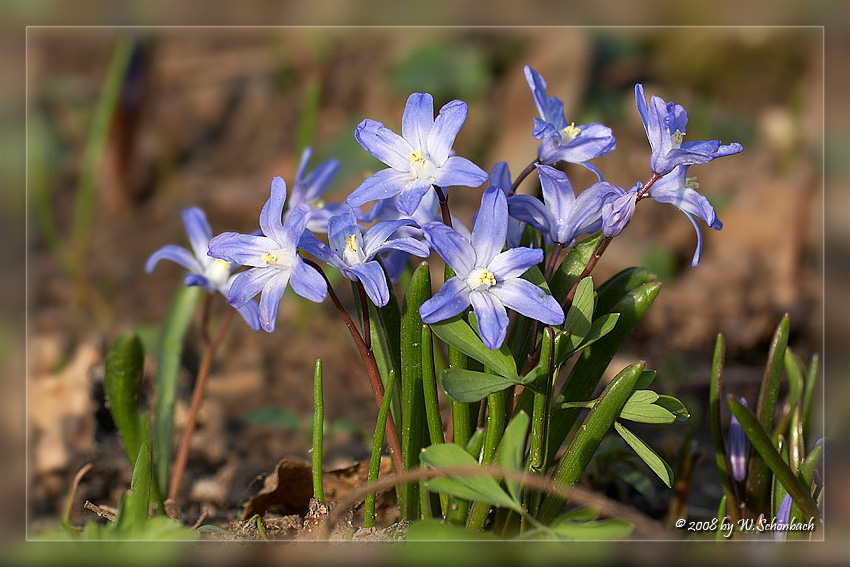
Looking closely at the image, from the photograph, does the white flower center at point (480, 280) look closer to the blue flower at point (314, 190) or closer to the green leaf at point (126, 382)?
the blue flower at point (314, 190)

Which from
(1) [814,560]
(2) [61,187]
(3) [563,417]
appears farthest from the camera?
(2) [61,187]

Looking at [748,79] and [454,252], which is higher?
[748,79]

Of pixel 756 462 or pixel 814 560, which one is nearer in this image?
pixel 814 560

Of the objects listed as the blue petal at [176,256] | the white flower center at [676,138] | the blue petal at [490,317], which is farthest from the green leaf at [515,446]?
the blue petal at [176,256]

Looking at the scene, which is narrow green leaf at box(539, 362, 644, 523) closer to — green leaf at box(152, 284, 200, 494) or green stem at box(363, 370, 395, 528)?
green stem at box(363, 370, 395, 528)

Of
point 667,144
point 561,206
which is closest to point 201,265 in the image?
point 561,206

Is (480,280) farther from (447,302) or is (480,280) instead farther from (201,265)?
(201,265)
